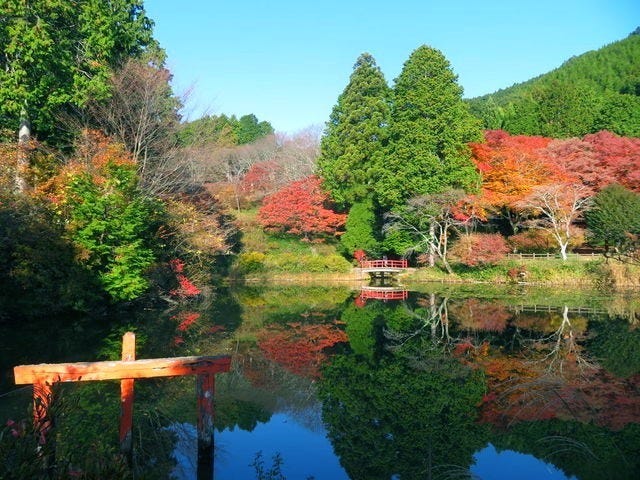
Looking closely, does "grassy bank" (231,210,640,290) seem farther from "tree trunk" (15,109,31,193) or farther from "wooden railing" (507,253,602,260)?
"tree trunk" (15,109,31,193)

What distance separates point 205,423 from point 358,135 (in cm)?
2875

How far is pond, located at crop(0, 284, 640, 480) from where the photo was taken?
5777 millimetres

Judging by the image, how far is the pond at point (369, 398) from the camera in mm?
5777

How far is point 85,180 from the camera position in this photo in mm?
14750

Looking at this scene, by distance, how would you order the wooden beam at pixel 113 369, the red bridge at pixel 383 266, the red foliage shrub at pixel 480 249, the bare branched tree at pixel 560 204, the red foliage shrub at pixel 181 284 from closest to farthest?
the wooden beam at pixel 113 369, the red foliage shrub at pixel 181 284, the bare branched tree at pixel 560 204, the red foliage shrub at pixel 480 249, the red bridge at pixel 383 266

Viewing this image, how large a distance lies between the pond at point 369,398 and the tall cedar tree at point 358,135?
1777cm

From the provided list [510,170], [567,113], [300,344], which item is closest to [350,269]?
[510,170]

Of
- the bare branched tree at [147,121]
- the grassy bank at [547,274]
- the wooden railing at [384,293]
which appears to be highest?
the bare branched tree at [147,121]

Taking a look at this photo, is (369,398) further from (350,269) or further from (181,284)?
(350,269)

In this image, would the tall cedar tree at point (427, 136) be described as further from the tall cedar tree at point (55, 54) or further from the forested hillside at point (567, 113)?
the tall cedar tree at point (55, 54)

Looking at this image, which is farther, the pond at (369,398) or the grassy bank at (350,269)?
the grassy bank at (350,269)

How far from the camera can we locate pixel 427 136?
2872 centimetres

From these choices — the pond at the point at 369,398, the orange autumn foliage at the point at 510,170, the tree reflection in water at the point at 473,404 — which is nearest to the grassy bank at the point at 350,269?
the orange autumn foliage at the point at 510,170

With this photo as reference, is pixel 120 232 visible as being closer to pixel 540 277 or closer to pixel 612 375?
pixel 612 375
